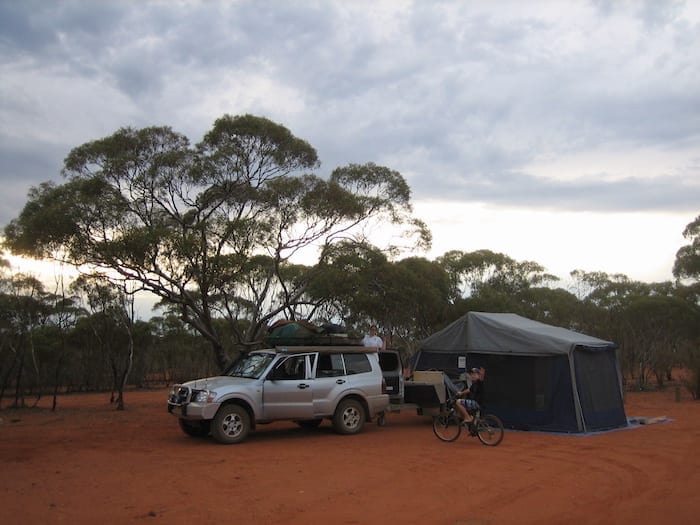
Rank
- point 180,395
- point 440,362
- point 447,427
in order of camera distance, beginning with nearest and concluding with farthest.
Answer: point 180,395
point 447,427
point 440,362

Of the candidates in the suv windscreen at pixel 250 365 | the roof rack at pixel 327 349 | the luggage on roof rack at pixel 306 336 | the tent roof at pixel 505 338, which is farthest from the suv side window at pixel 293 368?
the tent roof at pixel 505 338

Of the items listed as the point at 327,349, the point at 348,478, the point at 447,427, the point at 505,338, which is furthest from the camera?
the point at 505,338

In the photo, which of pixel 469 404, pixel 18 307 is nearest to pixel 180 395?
pixel 469 404

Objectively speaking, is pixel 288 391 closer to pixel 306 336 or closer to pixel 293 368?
pixel 293 368

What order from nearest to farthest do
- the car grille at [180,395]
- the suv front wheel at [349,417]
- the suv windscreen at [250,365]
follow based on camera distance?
the car grille at [180,395]
the suv windscreen at [250,365]
the suv front wheel at [349,417]

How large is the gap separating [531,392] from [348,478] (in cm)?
702

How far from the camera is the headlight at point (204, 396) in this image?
38.3 feet

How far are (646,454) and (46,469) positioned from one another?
9399mm

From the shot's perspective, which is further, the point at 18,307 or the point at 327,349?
the point at 18,307

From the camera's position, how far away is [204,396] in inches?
461

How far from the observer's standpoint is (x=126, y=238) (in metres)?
16.7

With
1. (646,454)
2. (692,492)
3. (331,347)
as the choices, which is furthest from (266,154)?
(692,492)

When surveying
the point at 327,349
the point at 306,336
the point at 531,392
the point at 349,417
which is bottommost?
the point at 349,417

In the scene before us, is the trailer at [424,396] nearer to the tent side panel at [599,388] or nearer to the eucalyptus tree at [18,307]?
the tent side panel at [599,388]
